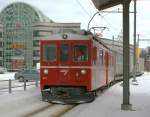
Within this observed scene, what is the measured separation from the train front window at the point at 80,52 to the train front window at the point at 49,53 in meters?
0.89

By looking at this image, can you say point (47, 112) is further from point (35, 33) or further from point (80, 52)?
point (35, 33)

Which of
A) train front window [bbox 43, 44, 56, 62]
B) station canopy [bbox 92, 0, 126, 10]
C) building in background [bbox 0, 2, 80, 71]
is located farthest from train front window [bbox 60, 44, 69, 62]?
building in background [bbox 0, 2, 80, 71]

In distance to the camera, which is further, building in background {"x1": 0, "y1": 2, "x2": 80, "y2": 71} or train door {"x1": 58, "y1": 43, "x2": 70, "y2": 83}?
building in background {"x1": 0, "y1": 2, "x2": 80, "y2": 71}

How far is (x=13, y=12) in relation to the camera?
11150cm

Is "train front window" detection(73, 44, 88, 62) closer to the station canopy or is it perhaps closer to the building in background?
the station canopy

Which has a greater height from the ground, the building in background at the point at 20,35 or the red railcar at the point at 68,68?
the building in background at the point at 20,35

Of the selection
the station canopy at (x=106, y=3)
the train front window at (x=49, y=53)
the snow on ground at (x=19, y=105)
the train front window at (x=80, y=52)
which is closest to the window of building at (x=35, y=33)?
the snow on ground at (x=19, y=105)

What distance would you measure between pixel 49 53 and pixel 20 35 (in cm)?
8955

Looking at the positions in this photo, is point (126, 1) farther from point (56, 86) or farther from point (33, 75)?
point (33, 75)

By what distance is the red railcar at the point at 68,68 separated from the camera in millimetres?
20750

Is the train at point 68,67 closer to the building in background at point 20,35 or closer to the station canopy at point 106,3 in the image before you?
the station canopy at point 106,3

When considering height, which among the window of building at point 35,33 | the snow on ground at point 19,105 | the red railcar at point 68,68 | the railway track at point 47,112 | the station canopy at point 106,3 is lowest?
the railway track at point 47,112

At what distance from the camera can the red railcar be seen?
2075 centimetres

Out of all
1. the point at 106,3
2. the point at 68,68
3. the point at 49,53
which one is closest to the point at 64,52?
the point at 49,53
